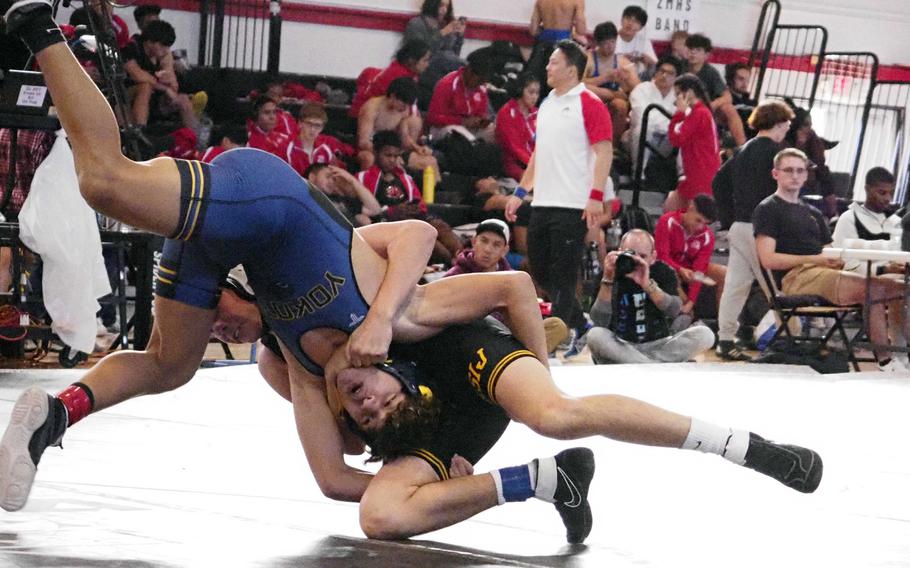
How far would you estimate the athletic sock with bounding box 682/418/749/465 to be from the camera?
232 centimetres

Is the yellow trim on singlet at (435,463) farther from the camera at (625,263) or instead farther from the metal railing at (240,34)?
the metal railing at (240,34)

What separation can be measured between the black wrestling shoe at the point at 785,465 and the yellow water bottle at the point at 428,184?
4.99 meters

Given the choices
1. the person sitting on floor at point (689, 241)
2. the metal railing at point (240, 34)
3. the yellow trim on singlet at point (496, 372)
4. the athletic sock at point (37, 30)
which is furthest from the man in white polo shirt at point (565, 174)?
the athletic sock at point (37, 30)

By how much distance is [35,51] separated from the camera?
212 cm

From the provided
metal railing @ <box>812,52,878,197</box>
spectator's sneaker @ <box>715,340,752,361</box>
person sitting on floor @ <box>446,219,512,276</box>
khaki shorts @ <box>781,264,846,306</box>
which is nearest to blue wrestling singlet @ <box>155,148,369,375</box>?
person sitting on floor @ <box>446,219,512,276</box>

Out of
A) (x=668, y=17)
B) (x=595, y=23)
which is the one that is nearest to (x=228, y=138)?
(x=595, y=23)

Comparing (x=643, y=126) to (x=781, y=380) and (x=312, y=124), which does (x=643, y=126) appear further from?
(x=781, y=380)

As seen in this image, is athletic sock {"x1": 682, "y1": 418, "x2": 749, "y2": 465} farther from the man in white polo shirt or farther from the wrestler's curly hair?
the man in white polo shirt

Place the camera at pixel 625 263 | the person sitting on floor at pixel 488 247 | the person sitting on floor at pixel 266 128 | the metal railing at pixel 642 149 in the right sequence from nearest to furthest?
1. the person sitting on floor at pixel 488 247
2. the camera at pixel 625 263
3. the person sitting on floor at pixel 266 128
4. the metal railing at pixel 642 149

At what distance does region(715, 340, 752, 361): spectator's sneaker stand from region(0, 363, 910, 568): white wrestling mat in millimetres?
2248

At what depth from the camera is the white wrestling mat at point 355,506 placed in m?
2.07

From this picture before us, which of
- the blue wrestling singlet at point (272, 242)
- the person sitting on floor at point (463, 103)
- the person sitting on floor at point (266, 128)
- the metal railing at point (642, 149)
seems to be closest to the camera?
the blue wrestling singlet at point (272, 242)

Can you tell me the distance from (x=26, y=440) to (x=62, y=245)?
81.9 inches

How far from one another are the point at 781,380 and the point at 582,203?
1.19 meters
